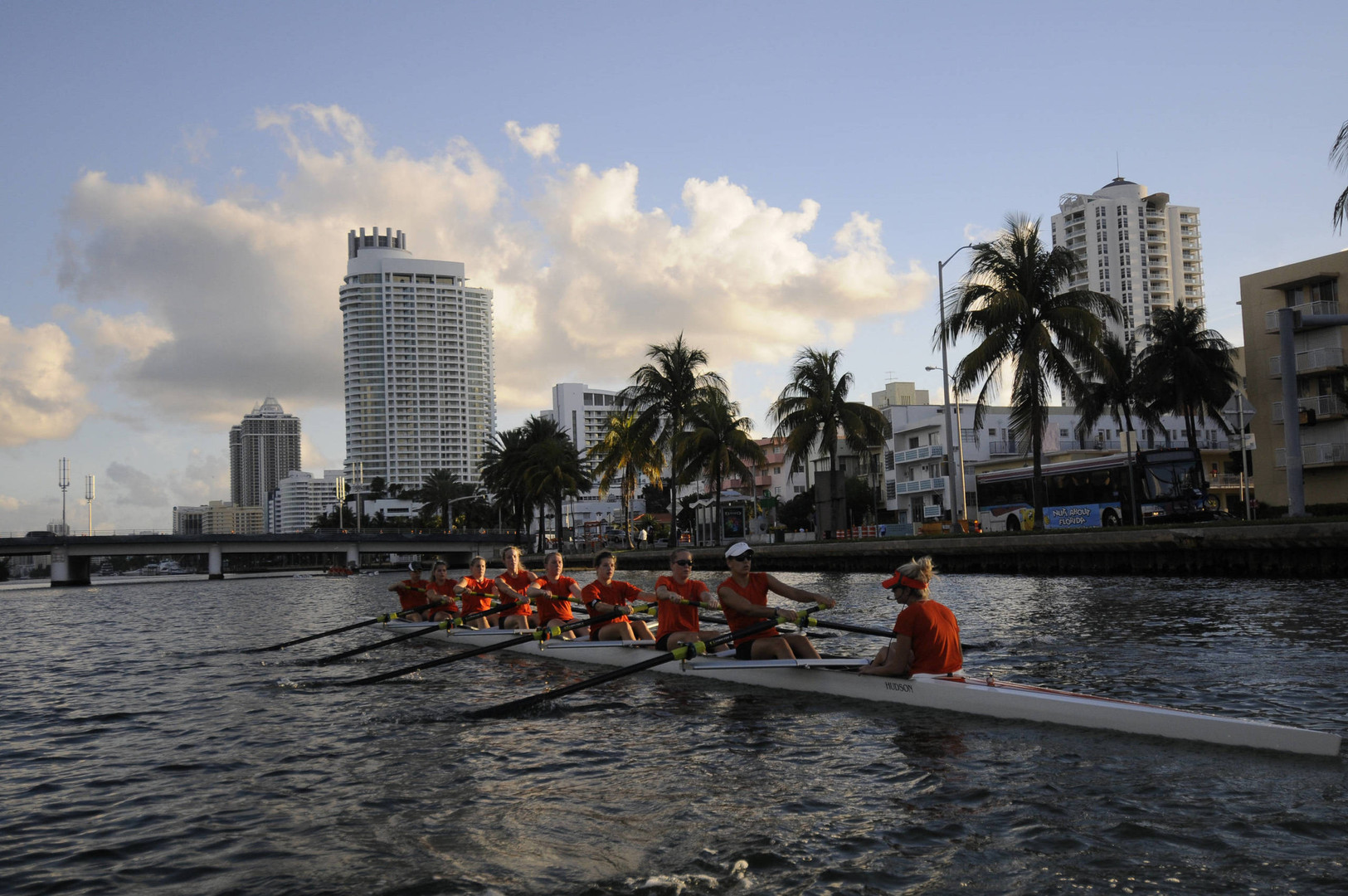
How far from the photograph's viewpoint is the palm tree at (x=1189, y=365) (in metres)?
52.7

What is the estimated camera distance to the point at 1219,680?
35.1ft

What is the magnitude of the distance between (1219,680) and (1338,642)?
11.1ft

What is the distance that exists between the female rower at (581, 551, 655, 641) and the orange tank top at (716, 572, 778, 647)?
109 inches

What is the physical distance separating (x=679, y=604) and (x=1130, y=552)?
21.1 m

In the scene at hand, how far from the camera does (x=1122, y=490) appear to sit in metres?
38.7

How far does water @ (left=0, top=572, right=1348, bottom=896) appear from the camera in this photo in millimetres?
5551

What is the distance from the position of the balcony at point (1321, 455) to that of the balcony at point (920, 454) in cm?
3239

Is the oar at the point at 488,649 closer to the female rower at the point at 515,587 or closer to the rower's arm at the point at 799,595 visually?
the female rower at the point at 515,587

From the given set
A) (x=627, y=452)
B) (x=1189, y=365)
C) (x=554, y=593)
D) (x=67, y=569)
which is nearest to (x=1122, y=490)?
(x=1189, y=365)

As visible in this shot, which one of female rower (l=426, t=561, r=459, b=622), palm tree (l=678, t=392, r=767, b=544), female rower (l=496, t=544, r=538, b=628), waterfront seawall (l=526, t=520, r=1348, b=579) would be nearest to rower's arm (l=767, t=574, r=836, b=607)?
female rower (l=496, t=544, r=538, b=628)

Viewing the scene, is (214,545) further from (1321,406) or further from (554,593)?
(1321,406)

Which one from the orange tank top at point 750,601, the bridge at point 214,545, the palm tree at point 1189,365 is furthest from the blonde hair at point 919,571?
the bridge at point 214,545

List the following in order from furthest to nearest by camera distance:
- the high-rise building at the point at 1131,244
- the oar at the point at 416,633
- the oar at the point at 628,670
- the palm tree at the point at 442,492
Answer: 1. the high-rise building at the point at 1131,244
2. the palm tree at the point at 442,492
3. the oar at the point at 416,633
4. the oar at the point at 628,670

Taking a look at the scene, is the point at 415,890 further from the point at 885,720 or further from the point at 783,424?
the point at 783,424
